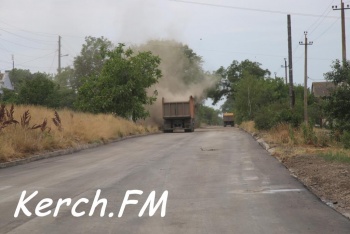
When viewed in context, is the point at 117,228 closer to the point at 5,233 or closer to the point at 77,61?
the point at 5,233

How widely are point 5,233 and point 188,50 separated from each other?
61.1m

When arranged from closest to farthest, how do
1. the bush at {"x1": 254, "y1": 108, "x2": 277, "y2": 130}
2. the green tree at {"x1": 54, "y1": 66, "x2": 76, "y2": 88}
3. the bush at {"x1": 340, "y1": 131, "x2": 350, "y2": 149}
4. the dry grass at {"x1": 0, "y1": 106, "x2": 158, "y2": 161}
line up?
the dry grass at {"x1": 0, "y1": 106, "x2": 158, "y2": 161} < the bush at {"x1": 340, "y1": 131, "x2": 350, "y2": 149} < the bush at {"x1": 254, "y1": 108, "x2": 277, "y2": 130} < the green tree at {"x1": 54, "y1": 66, "x2": 76, "y2": 88}

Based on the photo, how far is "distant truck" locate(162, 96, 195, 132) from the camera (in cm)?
4234

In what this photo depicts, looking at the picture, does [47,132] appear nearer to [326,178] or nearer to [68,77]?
[326,178]

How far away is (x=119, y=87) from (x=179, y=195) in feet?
87.4

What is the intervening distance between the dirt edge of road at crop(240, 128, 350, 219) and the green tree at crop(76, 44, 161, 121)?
22.5m

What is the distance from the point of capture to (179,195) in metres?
8.93

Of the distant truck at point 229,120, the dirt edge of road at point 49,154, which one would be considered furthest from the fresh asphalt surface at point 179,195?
the distant truck at point 229,120

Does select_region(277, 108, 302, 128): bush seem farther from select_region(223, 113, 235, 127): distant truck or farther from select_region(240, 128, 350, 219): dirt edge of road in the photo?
select_region(223, 113, 235, 127): distant truck

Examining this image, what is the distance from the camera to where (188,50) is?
66.2m

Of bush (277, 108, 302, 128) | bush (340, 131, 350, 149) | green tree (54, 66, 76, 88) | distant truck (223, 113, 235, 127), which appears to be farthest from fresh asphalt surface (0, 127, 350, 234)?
distant truck (223, 113, 235, 127)

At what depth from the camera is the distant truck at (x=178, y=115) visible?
4234cm

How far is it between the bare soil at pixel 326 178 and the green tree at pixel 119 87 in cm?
2281

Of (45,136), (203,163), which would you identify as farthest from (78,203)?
(45,136)
